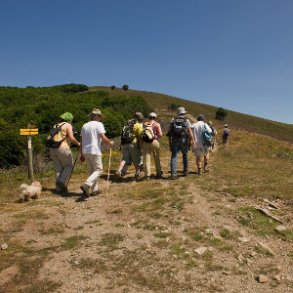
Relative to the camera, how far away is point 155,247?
6.98 m

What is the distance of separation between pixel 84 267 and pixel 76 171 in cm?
768

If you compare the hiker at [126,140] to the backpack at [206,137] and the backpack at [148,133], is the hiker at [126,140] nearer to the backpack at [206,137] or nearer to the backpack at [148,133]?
the backpack at [148,133]

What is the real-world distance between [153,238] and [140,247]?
18.3 inches

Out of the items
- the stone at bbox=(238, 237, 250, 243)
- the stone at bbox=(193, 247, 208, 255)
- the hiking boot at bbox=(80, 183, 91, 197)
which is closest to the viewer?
the stone at bbox=(193, 247, 208, 255)

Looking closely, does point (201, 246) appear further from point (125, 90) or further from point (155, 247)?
point (125, 90)

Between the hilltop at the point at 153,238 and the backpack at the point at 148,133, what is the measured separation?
1206 millimetres

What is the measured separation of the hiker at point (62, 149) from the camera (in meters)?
9.86

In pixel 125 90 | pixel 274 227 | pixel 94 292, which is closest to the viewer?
pixel 94 292

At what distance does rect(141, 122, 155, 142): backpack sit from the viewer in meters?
11.4

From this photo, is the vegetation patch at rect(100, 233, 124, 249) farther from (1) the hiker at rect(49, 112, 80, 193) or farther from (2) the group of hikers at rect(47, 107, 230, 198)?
(1) the hiker at rect(49, 112, 80, 193)

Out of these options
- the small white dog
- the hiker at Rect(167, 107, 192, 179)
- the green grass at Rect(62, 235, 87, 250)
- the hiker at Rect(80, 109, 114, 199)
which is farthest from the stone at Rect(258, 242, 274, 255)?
the small white dog

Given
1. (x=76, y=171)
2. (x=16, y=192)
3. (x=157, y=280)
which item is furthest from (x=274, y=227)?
(x=76, y=171)

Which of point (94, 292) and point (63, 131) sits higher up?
point (63, 131)

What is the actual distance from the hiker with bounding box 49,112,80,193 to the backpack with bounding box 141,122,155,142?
2.18 m
